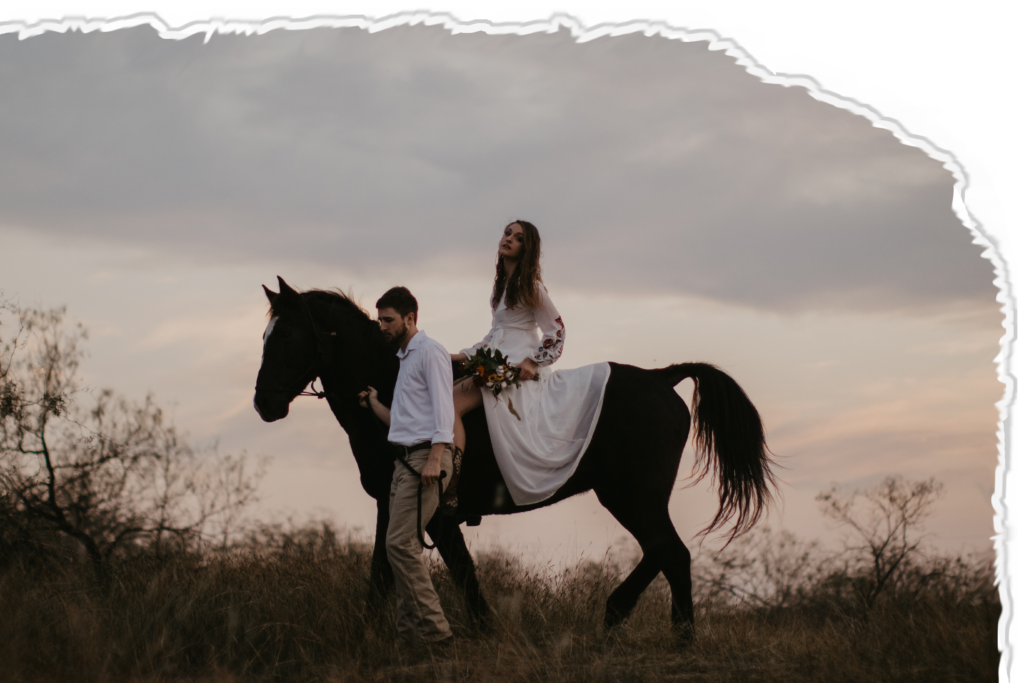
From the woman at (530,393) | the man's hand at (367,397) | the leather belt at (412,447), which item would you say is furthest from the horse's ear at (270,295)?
the leather belt at (412,447)

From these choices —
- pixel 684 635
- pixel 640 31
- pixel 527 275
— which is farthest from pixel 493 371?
pixel 640 31

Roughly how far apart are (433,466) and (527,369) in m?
1.16

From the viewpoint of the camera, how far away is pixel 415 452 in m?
4.38

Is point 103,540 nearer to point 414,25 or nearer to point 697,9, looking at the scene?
point 414,25

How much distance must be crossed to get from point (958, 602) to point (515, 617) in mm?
2999

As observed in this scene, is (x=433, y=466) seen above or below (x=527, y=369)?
below

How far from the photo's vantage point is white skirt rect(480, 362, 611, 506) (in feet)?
16.5

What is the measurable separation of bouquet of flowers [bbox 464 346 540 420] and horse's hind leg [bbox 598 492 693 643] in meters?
1.18

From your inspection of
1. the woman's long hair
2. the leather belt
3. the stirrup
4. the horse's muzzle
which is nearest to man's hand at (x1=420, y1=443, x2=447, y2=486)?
the leather belt

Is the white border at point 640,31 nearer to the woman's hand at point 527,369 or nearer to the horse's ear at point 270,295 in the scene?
the horse's ear at point 270,295

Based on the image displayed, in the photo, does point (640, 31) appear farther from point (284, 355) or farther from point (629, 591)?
point (629, 591)

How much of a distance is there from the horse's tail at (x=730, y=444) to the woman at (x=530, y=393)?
0.82 m

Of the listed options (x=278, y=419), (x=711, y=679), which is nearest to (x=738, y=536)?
(x=711, y=679)

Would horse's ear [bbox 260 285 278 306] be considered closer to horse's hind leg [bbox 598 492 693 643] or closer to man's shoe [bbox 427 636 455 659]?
man's shoe [bbox 427 636 455 659]
